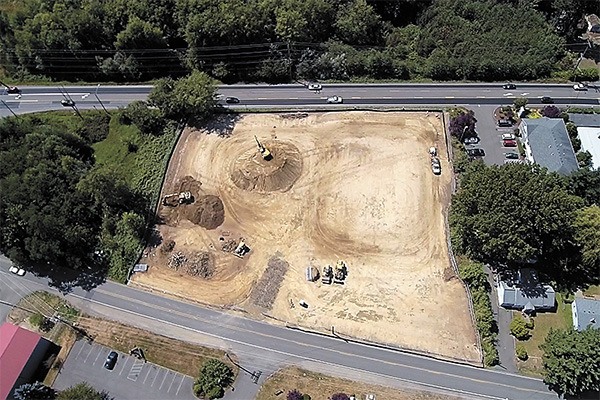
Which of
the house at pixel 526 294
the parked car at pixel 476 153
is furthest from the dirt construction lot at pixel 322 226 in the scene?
the house at pixel 526 294

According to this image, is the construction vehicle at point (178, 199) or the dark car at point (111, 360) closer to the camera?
the dark car at point (111, 360)

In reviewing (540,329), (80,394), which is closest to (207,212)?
(80,394)

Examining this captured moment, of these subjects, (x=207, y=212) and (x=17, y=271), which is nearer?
(x=17, y=271)

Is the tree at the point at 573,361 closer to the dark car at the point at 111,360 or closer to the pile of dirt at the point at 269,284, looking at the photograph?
the pile of dirt at the point at 269,284

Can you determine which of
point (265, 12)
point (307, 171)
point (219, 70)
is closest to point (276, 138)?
point (307, 171)

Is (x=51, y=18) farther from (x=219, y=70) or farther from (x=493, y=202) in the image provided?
(x=493, y=202)

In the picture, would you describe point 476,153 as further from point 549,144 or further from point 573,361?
point 573,361

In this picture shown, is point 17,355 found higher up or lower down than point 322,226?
lower down
